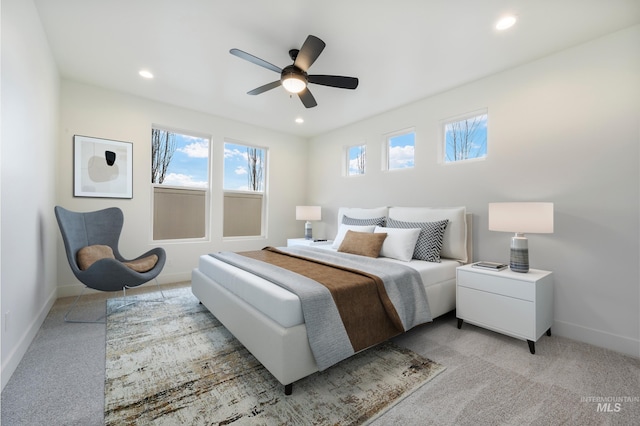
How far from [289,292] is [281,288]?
0.36ft

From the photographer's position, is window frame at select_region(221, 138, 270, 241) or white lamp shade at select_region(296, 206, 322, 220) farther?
white lamp shade at select_region(296, 206, 322, 220)

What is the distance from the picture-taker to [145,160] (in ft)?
12.9

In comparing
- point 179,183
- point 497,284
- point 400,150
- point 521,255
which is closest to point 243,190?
point 179,183

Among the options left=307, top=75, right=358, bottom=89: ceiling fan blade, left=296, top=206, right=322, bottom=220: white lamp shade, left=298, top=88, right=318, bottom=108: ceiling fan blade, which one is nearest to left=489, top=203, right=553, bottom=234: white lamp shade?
left=307, top=75, right=358, bottom=89: ceiling fan blade

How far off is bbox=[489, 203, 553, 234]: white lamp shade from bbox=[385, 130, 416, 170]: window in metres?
1.62

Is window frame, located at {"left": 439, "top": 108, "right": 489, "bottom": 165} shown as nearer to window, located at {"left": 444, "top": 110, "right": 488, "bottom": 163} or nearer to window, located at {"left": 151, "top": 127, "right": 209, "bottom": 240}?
window, located at {"left": 444, "top": 110, "right": 488, "bottom": 163}

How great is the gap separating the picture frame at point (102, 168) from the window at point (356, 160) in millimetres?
3414

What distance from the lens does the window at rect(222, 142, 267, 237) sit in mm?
4824

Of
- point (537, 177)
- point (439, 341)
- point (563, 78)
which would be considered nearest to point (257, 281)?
point (439, 341)

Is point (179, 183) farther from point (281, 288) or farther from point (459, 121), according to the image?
point (459, 121)

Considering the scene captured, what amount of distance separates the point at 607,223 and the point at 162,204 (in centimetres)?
526

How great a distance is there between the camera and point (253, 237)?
5.11 meters

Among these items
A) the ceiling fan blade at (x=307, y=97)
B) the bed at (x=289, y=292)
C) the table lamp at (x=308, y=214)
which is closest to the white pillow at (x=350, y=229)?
the bed at (x=289, y=292)

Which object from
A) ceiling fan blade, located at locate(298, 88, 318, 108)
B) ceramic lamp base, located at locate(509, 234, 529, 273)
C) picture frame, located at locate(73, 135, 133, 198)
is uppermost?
ceiling fan blade, located at locate(298, 88, 318, 108)
